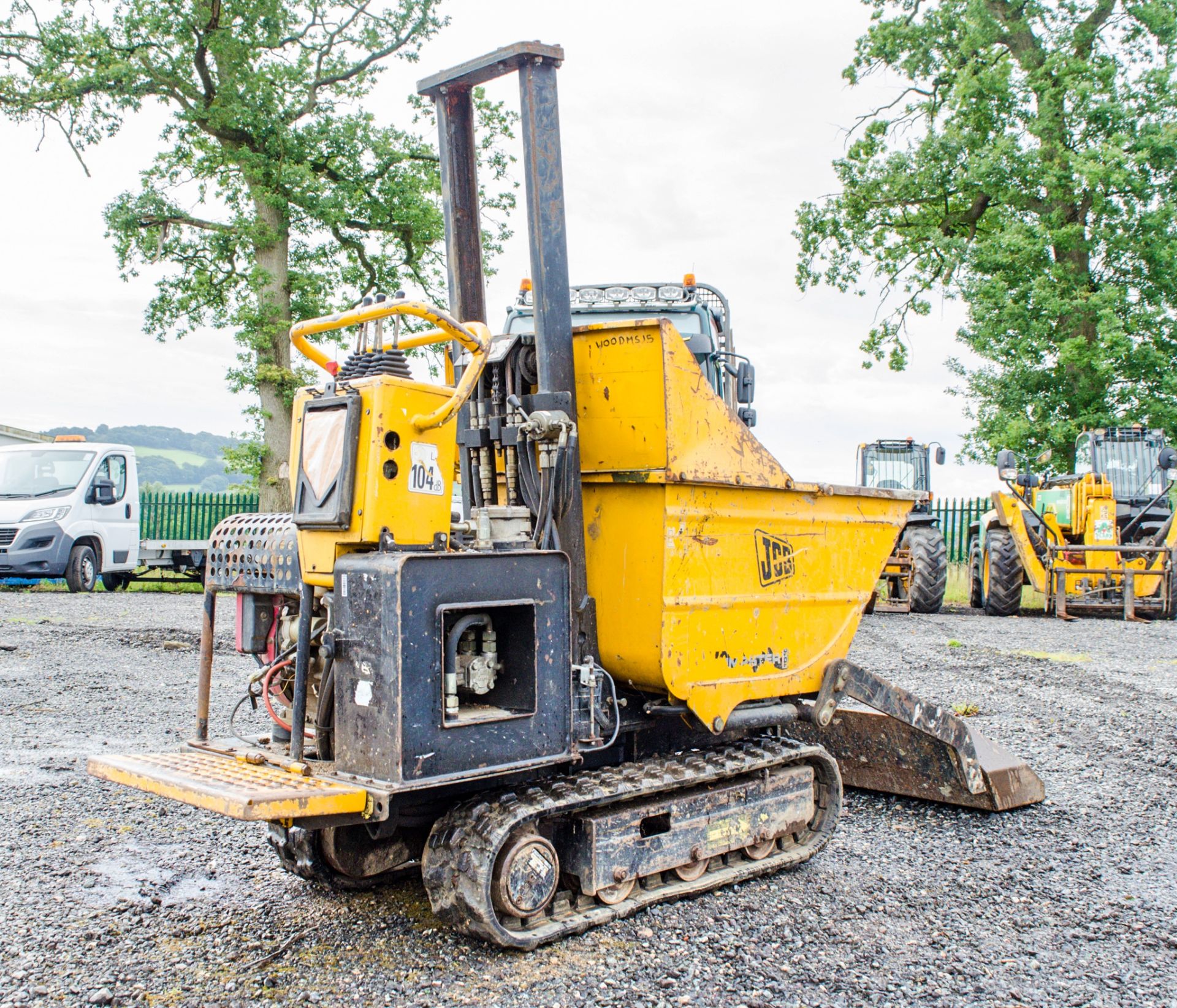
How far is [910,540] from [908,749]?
11.3 meters

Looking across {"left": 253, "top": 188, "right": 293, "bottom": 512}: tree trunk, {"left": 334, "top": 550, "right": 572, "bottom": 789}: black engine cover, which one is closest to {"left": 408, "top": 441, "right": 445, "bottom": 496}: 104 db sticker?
{"left": 334, "top": 550, "right": 572, "bottom": 789}: black engine cover

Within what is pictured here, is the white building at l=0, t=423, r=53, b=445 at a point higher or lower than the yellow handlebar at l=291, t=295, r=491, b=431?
higher

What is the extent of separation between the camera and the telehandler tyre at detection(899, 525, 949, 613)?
15.8 m

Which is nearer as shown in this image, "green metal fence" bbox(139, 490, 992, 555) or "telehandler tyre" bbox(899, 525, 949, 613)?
"telehandler tyre" bbox(899, 525, 949, 613)

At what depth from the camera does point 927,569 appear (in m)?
15.8

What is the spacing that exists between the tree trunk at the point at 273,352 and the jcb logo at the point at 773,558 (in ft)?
51.5

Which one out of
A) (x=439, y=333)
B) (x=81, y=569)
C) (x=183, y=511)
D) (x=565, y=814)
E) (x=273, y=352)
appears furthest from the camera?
→ (x=183, y=511)

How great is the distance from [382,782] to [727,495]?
5.56 ft

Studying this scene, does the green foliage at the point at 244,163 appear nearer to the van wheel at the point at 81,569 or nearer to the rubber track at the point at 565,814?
the van wheel at the point at 81,569

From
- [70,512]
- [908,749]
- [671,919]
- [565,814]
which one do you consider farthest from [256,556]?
[70,512]

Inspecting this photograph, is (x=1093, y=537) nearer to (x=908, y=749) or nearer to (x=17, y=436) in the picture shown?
(x=908, y=749)

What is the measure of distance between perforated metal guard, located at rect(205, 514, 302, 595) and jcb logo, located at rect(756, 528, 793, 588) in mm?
1790

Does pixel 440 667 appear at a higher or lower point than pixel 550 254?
lower

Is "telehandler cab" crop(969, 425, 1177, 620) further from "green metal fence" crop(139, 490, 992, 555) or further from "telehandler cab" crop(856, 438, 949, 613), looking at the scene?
"green metal fence" crop(139, 490, 992, 555)
